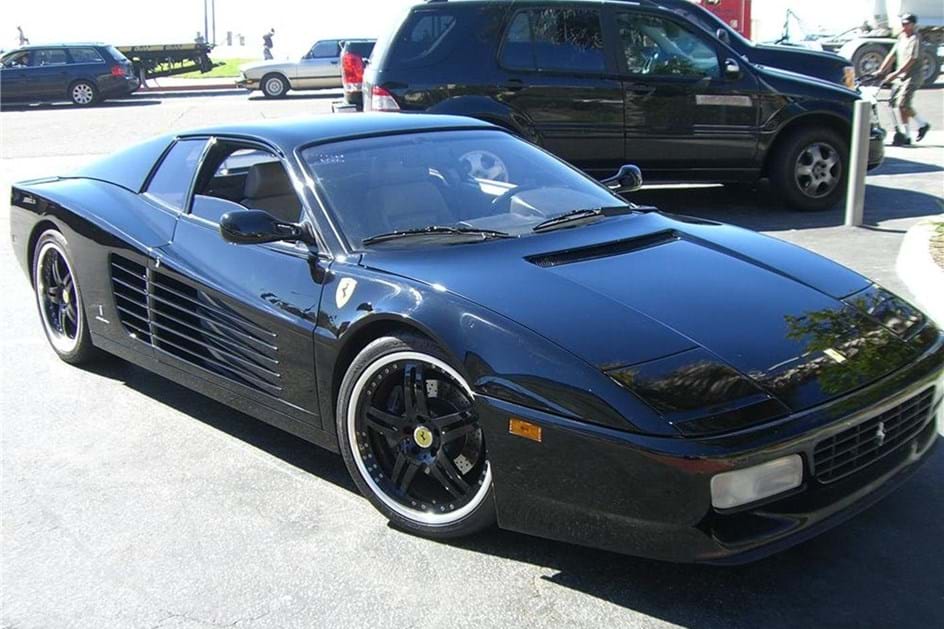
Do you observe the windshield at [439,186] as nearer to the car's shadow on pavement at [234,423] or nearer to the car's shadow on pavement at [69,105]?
the car's shadow on pavement at [234,423]

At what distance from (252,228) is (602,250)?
1.31m

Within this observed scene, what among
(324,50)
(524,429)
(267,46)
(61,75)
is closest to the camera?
(524,429)

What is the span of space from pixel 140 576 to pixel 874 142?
24.4 feet

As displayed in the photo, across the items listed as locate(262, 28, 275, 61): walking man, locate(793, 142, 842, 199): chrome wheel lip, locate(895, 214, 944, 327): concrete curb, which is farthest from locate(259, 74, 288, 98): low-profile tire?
locate(895, 214, 944, 327): concrete curb

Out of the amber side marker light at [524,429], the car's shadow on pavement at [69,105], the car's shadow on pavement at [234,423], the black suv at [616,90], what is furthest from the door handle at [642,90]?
the car's shadow on pavement at [69,105]

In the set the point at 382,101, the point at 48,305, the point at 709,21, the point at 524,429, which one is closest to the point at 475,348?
the point at 524,429

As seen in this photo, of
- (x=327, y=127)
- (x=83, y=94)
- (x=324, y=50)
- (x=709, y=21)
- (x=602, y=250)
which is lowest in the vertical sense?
A: (x=602, y=250)

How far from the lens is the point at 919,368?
312 cm

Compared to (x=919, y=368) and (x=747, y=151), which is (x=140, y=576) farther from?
(x=747, y=151)

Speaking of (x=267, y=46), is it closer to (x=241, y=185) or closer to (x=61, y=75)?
(x=61, y=75)

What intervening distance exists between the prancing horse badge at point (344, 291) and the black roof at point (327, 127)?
821mm

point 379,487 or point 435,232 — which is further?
point 435,232

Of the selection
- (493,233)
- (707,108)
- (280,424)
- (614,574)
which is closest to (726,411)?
(614,574)

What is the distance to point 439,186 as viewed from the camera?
3.99 meters
